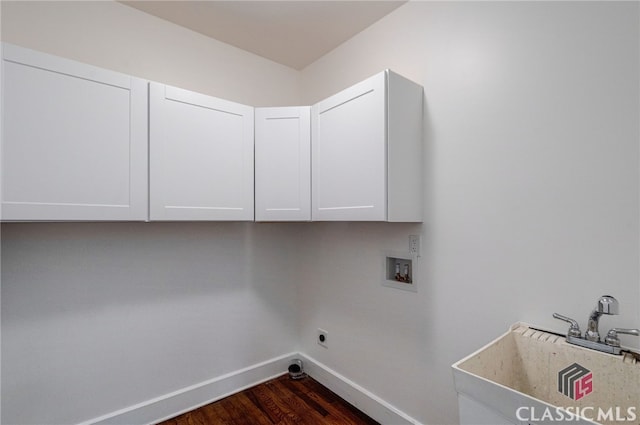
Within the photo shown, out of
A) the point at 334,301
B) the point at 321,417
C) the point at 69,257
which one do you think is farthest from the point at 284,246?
the point at 69,257

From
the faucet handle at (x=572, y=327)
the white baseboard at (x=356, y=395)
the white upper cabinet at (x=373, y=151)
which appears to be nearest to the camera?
the faucet handle at (x=572, y=327)

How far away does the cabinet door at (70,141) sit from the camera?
132 centimetres

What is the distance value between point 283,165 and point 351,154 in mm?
508

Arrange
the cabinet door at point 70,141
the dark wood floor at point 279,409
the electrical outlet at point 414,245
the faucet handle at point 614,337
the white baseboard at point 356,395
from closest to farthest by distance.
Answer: the faucet handle at point 614,337
the cabinet door at point 70,141
the electrical outlet at point 414,245
the white baseboard at point 356,395
the dark wood floor at point 279,409

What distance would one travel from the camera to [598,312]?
3.64ft

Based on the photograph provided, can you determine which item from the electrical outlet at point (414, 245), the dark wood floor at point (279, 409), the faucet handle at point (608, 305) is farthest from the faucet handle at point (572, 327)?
the dark wood floor at point (279, 409)

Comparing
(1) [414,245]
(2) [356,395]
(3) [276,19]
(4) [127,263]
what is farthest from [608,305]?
(4) [127,263]

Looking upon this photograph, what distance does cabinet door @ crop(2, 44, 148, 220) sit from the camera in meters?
1.32

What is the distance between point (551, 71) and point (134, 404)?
2876mm

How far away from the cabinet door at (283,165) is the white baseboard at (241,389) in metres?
1.26

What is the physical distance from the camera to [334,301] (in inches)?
93.3

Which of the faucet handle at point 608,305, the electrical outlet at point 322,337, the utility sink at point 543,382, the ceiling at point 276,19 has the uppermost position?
the ceiling at point 276,19

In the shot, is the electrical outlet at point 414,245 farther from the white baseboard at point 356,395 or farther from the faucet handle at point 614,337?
the white baseboard at point 356,395

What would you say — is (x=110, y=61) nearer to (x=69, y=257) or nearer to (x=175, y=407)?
(x=69, y=257)
